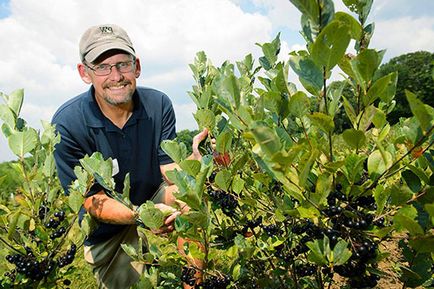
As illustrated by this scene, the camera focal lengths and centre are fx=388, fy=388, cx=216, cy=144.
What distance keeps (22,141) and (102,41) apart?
131 centimetres

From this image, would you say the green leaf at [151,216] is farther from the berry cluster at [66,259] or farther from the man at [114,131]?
the man at [114,131]

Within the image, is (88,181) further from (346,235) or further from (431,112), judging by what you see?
(431,112)

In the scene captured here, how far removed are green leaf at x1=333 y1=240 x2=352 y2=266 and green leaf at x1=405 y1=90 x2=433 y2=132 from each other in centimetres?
38

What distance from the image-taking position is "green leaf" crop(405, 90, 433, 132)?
3.00ft

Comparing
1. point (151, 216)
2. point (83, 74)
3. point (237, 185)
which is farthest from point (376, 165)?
point (83, 74)

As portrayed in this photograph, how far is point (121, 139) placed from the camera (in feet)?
9.96

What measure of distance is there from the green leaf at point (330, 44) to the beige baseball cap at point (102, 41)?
219 centimetres

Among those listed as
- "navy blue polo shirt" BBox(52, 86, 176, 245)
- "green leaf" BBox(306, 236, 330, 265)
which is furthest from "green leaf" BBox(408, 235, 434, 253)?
"navy blue polo shirt" BBox(52, 86, 176, 245)

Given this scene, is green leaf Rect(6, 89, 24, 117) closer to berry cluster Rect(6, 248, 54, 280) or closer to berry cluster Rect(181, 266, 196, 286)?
berry cluster Rect(6, 248, 54, 280)

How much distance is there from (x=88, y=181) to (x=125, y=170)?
3.52ft

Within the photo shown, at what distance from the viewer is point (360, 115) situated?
3.62ft

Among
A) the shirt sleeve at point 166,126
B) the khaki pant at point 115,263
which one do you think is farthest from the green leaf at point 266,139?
the khaki pant at point 115,263

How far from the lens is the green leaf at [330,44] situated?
2.92ft

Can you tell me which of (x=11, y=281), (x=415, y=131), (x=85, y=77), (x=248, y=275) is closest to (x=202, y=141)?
(x=248, y=275)
